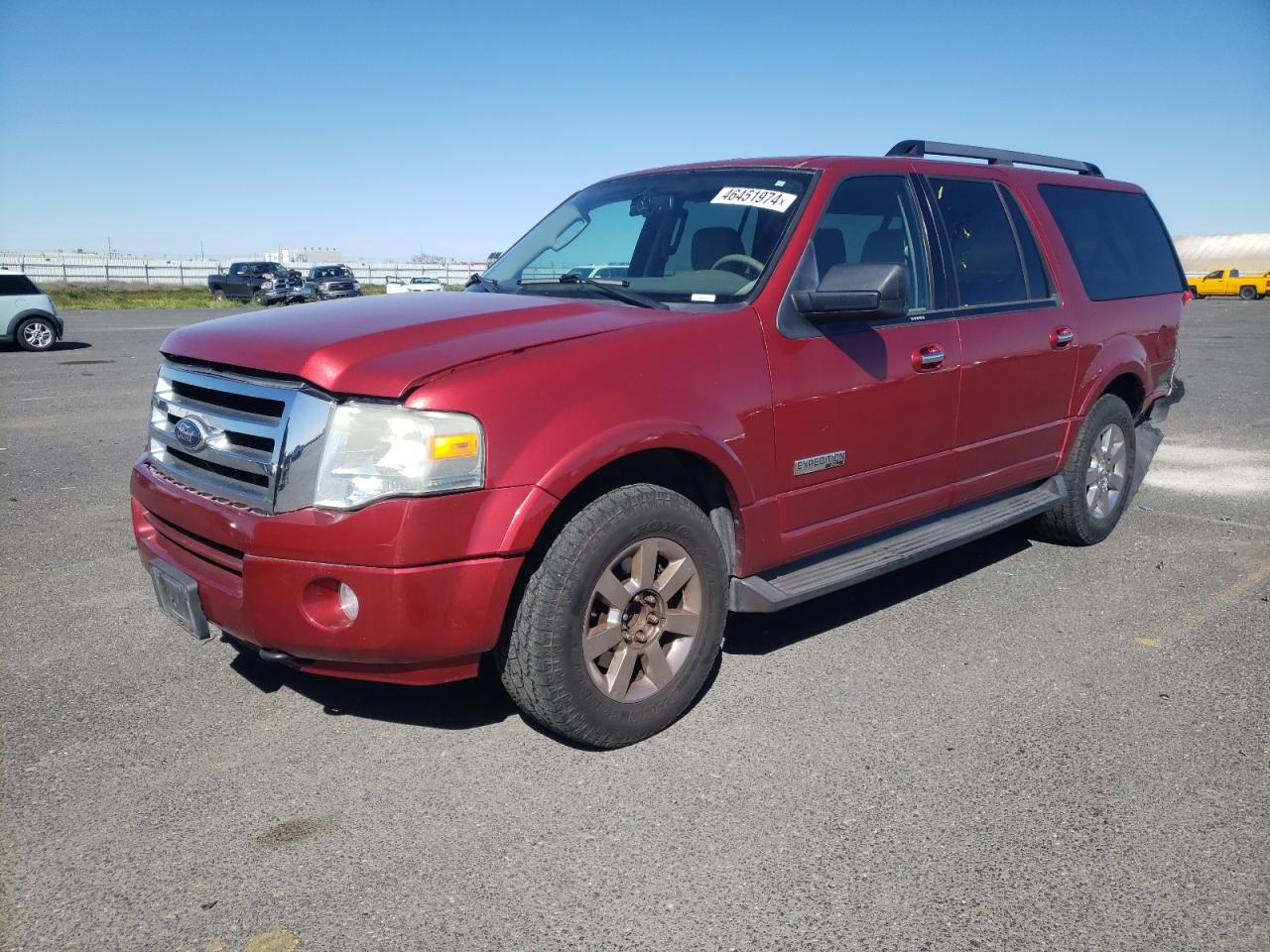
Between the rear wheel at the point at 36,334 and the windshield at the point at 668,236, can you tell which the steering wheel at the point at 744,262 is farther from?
the rear wheel at the point at 36,334

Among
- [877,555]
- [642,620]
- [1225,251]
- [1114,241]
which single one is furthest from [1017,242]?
[1225,251]

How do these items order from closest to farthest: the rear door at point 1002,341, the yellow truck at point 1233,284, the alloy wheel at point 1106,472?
the rear door at point 1002,341
the alloy wheel at point 1106,472
the yellow truck at point 1233,284

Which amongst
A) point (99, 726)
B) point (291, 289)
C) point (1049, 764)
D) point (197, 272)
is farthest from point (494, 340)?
point (197, 272)

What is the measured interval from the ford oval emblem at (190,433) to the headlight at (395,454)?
2.15ft

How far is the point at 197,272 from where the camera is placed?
2375 inches

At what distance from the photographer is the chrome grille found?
9.57 feet

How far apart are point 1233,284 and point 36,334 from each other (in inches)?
2011

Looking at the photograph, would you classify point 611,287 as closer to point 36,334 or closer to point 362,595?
point 362,595

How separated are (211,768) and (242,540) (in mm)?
750

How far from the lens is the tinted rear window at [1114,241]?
539 centimetres

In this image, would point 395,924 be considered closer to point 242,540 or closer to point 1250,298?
point 242,540

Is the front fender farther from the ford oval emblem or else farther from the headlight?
the ford oval emblem

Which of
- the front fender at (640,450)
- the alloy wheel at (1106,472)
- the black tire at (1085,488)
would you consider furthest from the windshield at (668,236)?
the alloy wheel at (1106,472)

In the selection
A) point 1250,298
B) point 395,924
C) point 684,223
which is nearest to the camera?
point 395,924
